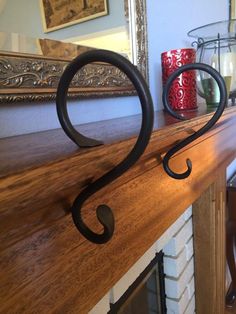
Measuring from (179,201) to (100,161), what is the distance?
40cm

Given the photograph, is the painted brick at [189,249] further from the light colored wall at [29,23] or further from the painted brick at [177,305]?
the light colored wall at [29,23]

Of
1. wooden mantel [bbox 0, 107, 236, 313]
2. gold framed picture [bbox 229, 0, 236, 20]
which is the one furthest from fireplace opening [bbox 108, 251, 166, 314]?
gold framed picture [bbox 229, 0, 236, 20]

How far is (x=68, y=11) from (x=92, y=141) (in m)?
0.40

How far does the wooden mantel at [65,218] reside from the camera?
0.25 meters

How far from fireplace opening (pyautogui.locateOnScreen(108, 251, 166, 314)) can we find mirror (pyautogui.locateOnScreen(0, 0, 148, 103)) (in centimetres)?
65

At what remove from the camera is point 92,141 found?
34 cm

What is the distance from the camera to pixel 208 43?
0.99 m

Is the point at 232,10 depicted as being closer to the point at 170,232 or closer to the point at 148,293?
the point at 170,232

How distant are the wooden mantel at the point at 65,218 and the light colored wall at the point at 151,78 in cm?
9

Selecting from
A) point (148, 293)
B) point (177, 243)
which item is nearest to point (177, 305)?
point (148, 293)

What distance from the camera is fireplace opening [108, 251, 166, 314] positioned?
92 centimetres

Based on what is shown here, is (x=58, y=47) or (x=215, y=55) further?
(x=215, y=55)

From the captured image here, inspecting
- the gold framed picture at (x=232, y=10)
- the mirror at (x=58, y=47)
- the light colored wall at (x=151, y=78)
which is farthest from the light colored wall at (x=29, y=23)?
the gold framed picture at (x=232, y=10)

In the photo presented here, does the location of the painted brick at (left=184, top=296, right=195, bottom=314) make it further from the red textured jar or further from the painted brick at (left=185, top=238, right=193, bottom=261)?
the red textured jar
